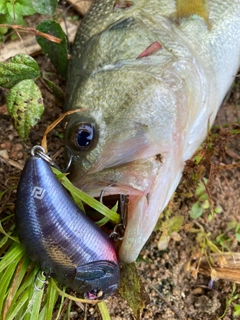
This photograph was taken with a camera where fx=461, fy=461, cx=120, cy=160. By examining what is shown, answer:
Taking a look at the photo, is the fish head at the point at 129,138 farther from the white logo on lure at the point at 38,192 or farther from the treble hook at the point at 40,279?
the treble hook at the point at 40,279

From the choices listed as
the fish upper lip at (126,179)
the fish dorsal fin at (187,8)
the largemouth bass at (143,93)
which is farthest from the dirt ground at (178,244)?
the fish dorsal fin at (187,8)

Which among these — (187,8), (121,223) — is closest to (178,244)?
(121,223)

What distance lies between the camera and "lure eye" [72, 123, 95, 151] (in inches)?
98.3

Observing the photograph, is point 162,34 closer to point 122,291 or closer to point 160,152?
point 160,152

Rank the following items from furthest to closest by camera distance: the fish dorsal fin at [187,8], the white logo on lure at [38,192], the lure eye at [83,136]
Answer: the fish dorsal fin at [187,8] → the lure eye at [83,136] → the white logo on lure at [38,192]

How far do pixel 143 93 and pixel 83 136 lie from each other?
→ 0.40 meters

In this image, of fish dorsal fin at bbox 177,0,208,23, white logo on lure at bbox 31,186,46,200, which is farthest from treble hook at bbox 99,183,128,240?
fish dorsal fin at bbox 177,0,208,23

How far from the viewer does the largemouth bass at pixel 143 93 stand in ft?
7.68

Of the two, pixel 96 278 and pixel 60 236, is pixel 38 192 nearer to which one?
pixel 60 236

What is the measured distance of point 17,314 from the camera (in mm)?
2443

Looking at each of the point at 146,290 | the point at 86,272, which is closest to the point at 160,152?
the point at 86,272

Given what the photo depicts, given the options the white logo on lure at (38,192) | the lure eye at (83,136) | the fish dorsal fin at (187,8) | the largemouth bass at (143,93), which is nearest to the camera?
the white logo on lure at (38,192)

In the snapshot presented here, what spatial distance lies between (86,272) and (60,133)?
117cm

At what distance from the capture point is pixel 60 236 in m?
2.26
